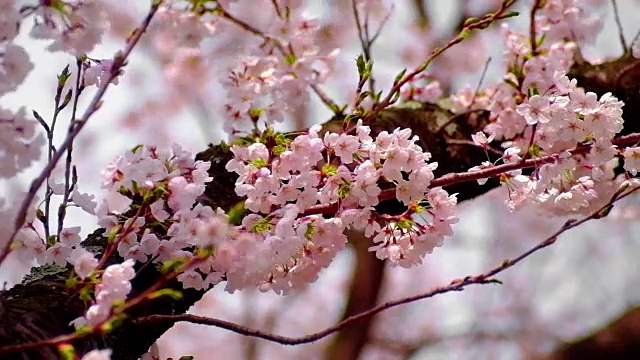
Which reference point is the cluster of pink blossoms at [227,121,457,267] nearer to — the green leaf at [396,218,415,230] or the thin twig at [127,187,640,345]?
the green leaf at [396,218,415,230]

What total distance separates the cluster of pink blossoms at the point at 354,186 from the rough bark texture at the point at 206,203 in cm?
23

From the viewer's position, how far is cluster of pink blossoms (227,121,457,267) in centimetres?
120

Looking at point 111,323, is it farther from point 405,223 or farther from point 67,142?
point 405,223

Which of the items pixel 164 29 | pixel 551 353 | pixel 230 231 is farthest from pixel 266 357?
pixel 230 231

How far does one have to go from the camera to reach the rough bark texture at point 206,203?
1.01 m

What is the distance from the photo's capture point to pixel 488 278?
Result: 1.06 meters

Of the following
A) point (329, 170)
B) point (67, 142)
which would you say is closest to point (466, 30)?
point (329, 170)

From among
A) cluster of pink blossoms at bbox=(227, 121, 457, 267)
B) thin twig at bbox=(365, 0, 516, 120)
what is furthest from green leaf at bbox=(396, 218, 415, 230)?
thin twig at bbox=(365, 0, 516, 120)

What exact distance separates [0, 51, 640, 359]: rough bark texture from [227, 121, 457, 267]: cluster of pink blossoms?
0.23 meters

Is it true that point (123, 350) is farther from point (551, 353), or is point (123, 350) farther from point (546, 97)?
point (551, 353)

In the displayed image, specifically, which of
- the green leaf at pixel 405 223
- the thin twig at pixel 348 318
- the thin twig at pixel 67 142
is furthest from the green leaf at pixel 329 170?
the thin twig at pixel 67 142

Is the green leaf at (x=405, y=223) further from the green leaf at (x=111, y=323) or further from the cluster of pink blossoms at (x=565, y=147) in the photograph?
the green leaf at (x=111, y=323)

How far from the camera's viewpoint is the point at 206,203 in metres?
→ 1.42

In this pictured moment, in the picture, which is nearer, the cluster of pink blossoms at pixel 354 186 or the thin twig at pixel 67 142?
the thin twig at pixel 67 142
